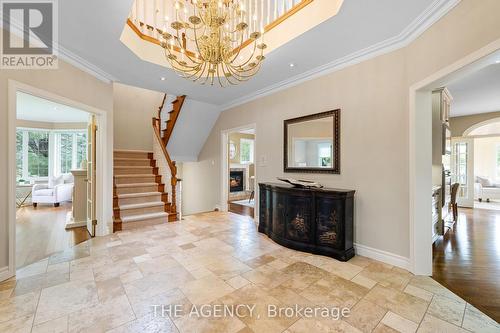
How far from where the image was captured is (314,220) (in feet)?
9.78

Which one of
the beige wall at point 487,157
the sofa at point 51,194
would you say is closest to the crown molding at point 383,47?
the sofa at point 51,194

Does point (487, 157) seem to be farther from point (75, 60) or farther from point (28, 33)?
point (28, 33)

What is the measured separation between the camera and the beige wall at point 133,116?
6.20 m

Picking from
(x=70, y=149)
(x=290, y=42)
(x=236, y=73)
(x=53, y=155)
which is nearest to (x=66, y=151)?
(x=70, y=149)

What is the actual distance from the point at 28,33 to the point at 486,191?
11455 millimetres

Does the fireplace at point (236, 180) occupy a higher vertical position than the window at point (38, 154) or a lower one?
lower

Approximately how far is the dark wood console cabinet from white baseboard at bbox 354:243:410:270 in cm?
15

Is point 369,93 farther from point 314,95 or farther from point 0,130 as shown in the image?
point 0,130

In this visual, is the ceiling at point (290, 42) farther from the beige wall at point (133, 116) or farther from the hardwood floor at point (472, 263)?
the beige wall at point (133, 116)

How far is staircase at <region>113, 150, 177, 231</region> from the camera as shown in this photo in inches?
163

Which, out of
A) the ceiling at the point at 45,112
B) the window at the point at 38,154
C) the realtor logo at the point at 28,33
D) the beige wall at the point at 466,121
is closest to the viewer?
the realtor logo at the point at 28,33

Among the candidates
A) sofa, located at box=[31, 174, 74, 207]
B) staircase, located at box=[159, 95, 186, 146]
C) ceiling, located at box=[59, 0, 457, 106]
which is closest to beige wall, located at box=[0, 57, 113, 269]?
ceiling, located at box=[59, 0, 457, 106]

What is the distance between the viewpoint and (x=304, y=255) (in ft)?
9.66

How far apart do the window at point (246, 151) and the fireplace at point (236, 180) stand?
603 millimetres
